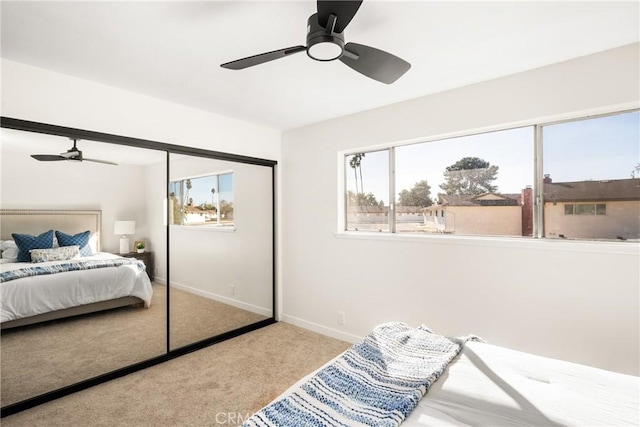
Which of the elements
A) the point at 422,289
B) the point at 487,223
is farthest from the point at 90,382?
the point at 487,223

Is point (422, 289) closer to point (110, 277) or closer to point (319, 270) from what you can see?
point (319, 270)

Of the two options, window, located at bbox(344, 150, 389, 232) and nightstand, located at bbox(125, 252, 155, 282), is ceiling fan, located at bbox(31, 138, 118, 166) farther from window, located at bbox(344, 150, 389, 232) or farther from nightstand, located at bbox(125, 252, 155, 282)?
window, located at bbox(344, 150, 389, 232)

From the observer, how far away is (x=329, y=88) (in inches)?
106

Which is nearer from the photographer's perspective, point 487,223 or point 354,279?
point 487,223

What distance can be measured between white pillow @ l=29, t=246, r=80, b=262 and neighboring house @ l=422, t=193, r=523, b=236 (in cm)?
300

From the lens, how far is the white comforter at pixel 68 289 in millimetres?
2211

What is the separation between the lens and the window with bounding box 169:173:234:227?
3076 millimetres

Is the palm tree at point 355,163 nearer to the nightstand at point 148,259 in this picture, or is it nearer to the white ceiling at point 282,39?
the white ceiling at point 282,39

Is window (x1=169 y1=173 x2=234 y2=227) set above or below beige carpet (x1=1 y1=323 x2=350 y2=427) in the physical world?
above

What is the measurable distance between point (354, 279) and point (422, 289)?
28.7 inches

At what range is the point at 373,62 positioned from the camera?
171 centimetres

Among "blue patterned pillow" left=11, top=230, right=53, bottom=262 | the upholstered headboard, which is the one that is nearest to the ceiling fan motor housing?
the upholstered headboard

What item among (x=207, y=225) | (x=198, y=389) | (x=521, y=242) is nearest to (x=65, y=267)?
(x=207, y=225)

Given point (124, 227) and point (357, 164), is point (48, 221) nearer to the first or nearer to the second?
point (124, 227)
